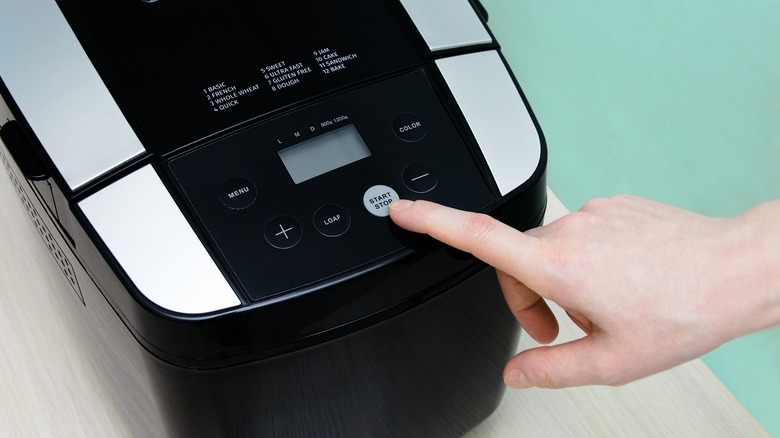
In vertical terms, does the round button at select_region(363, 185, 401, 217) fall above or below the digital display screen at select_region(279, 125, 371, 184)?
below

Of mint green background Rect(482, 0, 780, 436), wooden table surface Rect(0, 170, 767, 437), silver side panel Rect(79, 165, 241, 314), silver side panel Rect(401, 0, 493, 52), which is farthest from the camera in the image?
mint green background Rect(482, 0, 780, 436)

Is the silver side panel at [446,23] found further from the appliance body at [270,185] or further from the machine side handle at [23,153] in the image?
the machine side handle at [23,153]

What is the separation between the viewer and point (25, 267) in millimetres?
742

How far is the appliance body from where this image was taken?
45cm

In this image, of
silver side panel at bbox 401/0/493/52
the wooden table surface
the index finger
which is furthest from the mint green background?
the index finger

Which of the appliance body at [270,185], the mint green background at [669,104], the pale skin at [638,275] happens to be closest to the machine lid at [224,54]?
the appliance body at [270,185]

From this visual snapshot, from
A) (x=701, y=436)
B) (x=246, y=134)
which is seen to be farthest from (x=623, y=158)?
(x=246, y=134)

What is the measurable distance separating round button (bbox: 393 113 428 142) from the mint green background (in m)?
0.42

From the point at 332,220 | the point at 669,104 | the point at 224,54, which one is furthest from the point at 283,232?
the point at 669,104

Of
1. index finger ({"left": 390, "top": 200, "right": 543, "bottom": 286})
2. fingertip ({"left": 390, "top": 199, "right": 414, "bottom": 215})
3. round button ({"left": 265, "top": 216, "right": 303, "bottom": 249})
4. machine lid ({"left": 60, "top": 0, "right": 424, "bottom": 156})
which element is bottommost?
index finger ({"left": 390, "top": 200, "right": 543, "bottom": 286})

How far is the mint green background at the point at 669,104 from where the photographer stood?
78 cm

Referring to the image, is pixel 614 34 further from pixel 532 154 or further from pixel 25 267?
pixel 25 267

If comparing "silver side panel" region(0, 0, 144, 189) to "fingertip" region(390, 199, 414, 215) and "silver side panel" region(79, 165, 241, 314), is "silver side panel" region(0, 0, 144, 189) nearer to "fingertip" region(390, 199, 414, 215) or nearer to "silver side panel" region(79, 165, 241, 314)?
"silver side panel" region(79, 165, 241, 314)

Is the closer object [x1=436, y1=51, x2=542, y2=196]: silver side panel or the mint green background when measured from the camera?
[x1=436, y1=51, x2=542, y2=196]: silver side panel
